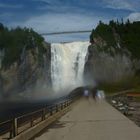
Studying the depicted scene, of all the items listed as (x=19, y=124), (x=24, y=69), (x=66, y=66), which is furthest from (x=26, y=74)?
(x=19, y=124)

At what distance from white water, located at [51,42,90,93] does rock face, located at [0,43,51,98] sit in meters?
7.88

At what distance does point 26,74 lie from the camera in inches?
7136

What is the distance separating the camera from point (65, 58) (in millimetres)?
161375

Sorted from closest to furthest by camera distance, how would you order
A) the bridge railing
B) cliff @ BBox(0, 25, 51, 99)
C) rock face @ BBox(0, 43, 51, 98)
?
the bridge railing, cliff @ BBox(0, 25, 51, 99), rock face @ BBox(0, 43, 51, 98)

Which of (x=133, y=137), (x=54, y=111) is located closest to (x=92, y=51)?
(x=54, y=111)

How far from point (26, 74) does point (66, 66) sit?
2657 cm

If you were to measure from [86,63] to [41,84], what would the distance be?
60.4 ft

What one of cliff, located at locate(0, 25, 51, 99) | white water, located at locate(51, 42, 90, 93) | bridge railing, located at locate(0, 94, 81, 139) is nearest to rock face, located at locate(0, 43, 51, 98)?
cliff, located at locate(0, 25, 51, 99)

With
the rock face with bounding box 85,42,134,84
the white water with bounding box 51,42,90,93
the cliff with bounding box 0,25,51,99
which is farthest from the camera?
the rock face with bounding box 85,42,134,84

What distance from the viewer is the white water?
15962 centimetres

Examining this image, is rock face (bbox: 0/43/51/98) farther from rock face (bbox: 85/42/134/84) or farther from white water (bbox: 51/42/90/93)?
rock face (bbox: 85/42/134/84)

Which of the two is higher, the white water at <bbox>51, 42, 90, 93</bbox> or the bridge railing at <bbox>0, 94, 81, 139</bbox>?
the bridge railing at <bbox>0, 94, 81, 139</bbox>

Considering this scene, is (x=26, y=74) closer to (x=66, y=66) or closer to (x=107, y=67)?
(x=66, y=66)

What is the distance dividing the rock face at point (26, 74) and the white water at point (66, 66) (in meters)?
7.88
